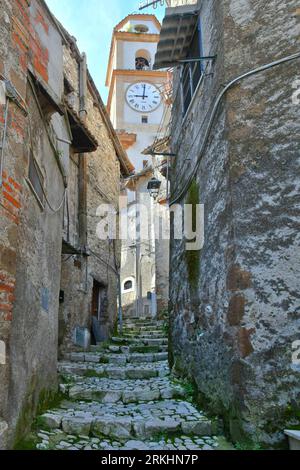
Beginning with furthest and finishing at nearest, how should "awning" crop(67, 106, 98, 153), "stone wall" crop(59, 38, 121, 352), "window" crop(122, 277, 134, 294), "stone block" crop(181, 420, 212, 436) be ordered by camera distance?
"window" crop(122, 277, 134, 294)
"stone wall" crop(59, 38, 121, 352)
"awning" crop(67, 106, 98, 153)
"stone block" crop(181, 420, 212, 436)

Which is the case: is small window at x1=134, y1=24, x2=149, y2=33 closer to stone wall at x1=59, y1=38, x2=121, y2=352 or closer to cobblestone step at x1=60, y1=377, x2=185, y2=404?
stone wall at x1=59, y1=38, x2=121, y2=352

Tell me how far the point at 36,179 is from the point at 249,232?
2.34 meters

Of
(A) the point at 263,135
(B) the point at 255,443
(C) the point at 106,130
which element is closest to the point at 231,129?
(A) the point at 263,135

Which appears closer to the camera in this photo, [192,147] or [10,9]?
[10,9]

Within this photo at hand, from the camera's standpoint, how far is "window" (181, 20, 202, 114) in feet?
19.7

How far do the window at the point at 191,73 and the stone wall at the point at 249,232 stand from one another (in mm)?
587

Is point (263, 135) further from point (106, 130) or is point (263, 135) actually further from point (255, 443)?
point (106, 130)

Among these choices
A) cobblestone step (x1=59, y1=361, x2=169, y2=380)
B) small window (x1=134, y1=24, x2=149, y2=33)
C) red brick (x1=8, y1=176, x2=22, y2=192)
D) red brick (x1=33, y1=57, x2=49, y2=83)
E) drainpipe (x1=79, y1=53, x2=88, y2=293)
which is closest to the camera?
red brick (x1=8, y1=176, x2=22, y2=192)

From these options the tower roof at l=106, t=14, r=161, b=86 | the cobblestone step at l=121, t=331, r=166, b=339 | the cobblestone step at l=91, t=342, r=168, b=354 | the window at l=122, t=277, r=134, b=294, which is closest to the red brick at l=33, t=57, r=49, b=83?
the cobblestone step at l=91, t=342, r=168, b=354

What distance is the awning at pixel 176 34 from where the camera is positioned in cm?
606

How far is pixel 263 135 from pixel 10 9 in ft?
8.75

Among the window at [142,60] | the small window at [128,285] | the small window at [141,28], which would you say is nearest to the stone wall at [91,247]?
the small window at [128,285]

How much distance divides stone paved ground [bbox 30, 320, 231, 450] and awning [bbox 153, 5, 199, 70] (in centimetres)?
492

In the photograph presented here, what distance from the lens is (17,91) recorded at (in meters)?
3.62
